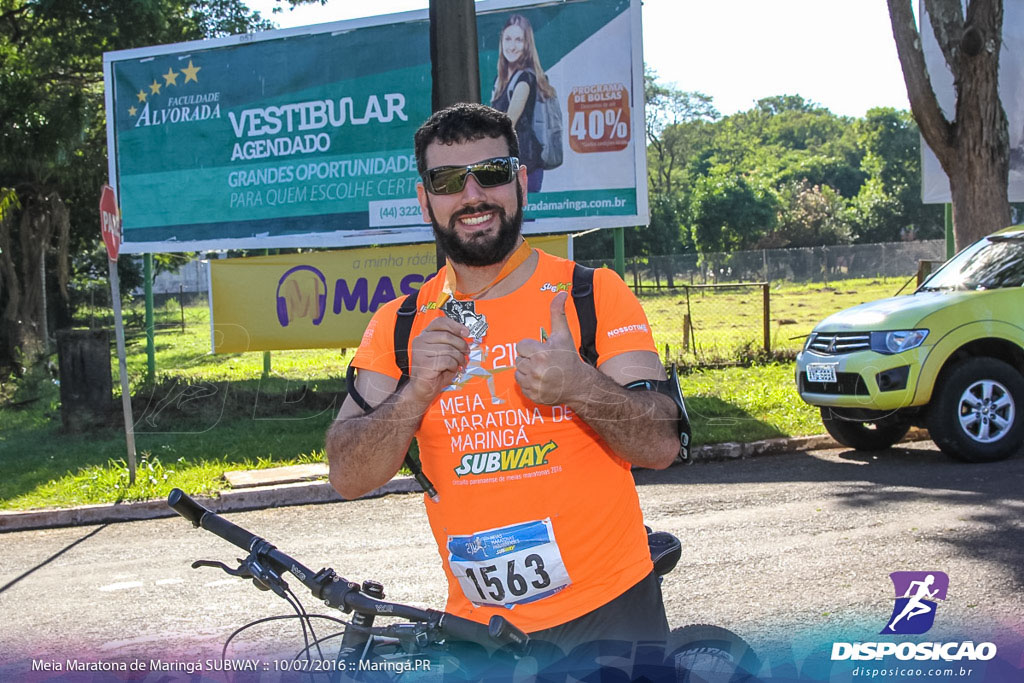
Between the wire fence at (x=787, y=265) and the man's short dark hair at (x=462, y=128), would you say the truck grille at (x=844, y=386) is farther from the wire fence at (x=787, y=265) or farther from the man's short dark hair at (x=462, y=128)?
the wire fence at (x=787, y=265)

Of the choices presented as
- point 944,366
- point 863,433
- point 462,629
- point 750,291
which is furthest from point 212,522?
point 750,291

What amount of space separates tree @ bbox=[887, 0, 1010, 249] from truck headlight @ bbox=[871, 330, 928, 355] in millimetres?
3684

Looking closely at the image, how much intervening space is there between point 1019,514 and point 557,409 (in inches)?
219

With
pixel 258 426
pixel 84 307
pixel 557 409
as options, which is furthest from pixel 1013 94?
pixel 84 307

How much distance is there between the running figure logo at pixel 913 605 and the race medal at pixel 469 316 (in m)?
1.09

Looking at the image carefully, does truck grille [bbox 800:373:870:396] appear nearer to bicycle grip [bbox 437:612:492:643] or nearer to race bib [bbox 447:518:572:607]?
race bib [bbox 447:518:572:607]

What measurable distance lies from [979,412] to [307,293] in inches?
320

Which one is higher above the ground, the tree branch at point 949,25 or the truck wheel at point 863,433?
the tree branch at point 949,25

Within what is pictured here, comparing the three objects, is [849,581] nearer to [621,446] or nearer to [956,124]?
[621,446]

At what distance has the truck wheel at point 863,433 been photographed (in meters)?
9.41

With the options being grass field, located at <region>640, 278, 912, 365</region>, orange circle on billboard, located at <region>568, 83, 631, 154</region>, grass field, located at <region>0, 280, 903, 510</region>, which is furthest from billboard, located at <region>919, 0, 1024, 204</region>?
orange circle on billboard, located at <region>568, 83, 631, 154</region>

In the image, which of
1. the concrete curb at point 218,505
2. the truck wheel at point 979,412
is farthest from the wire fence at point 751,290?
the concrete curb at point 218,505

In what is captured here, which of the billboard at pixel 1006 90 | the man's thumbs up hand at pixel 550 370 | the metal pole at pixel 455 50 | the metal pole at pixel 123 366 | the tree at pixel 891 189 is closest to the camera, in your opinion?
the man's thumbs up hand at pixel 550 370

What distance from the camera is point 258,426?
11.9 meters
